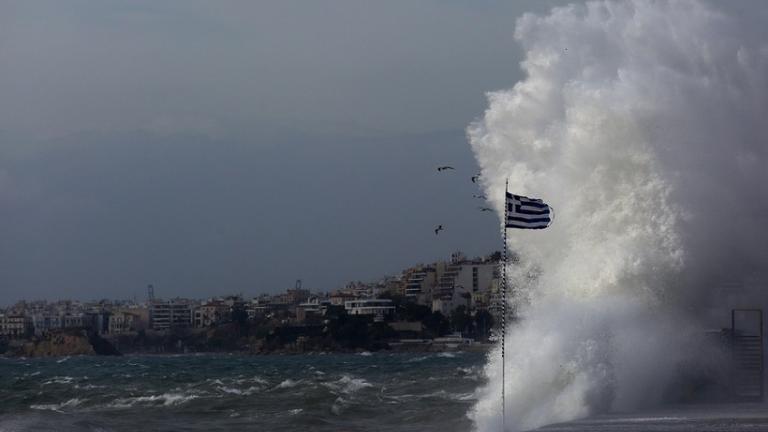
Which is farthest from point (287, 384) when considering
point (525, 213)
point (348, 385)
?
point (525, 213)

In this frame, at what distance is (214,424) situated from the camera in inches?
1684

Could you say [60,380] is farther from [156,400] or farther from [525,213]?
[525,213]

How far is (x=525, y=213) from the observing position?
27.0 metres

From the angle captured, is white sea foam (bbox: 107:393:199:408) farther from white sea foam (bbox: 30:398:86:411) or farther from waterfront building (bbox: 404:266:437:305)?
waterfront building (bbox: 404:266:437:305)

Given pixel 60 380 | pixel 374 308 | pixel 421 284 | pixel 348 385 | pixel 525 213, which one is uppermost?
pixel 421 284

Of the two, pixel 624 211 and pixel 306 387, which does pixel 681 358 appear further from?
pixel 306 387

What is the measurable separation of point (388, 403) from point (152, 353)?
14287 centimetres

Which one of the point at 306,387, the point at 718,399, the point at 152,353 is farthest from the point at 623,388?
the point at 152,353

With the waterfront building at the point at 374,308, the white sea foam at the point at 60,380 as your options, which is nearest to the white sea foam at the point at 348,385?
the white sea foam at the point at 60,380

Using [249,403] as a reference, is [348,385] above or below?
above

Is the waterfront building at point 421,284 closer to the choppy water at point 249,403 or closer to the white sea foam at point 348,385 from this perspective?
the choppy water at point 249,403

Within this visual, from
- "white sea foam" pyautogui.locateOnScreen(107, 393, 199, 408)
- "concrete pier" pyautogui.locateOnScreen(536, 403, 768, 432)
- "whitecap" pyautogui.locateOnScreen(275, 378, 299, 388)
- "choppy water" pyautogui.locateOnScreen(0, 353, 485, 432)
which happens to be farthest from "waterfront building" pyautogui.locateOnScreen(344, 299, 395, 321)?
"concrete pier" pyautogui.locateOnScreen(536, 403, 768, 432)

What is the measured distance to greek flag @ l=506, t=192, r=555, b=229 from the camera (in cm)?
2686

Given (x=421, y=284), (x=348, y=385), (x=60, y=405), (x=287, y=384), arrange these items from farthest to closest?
(x=421, y=284), (x=287, y=384), (x=348, y=385), (x=60, y=405)
